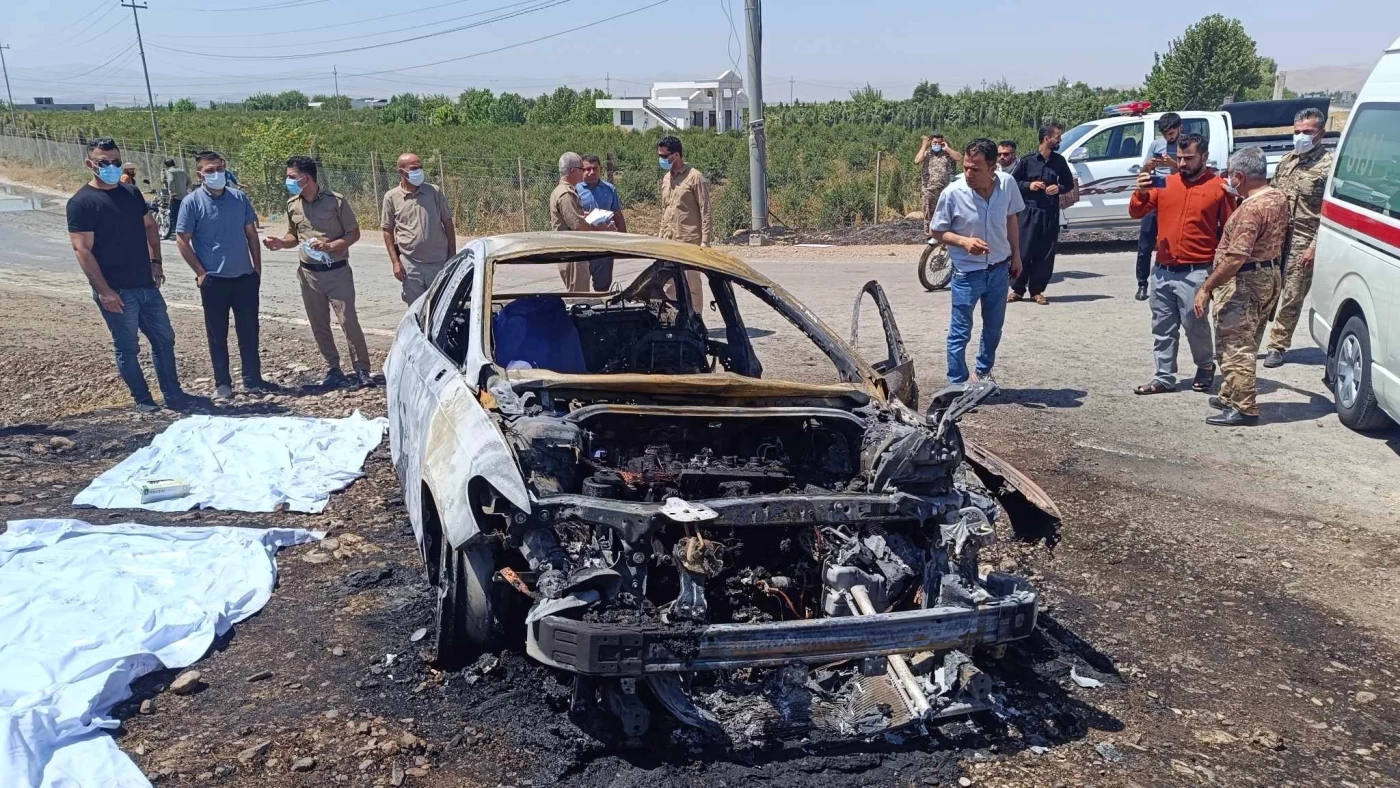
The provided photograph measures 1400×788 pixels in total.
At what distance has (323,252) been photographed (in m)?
8.69

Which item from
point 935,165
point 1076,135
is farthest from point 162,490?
point 1076,135

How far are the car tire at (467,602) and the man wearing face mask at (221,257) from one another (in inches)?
208

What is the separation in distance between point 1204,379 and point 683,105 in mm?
92171

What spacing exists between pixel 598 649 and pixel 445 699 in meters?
0.96

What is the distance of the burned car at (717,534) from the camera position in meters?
3.57

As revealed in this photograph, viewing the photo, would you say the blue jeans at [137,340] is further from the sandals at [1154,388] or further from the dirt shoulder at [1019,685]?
the sandals at [1154,388]

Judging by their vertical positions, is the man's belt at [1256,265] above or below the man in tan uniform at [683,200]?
below

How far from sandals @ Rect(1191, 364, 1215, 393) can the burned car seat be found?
5.39 metres

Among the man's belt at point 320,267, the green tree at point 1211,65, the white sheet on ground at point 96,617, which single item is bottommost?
the white sheet on ground at point 96,617

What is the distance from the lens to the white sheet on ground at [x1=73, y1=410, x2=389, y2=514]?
6152 millimetres

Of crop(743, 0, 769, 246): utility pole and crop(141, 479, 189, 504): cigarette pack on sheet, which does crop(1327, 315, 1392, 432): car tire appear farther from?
crop(743, 0, 769, 246): utility pole

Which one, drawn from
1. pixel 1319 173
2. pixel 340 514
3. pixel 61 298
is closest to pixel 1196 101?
pixel 1319 173

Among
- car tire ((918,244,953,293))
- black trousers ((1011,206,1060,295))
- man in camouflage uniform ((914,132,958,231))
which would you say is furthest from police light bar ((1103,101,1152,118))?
black trousers ((1011,206,1060,295))

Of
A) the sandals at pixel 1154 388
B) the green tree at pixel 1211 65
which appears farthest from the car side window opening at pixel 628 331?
the green tree at pixel 1211 65
